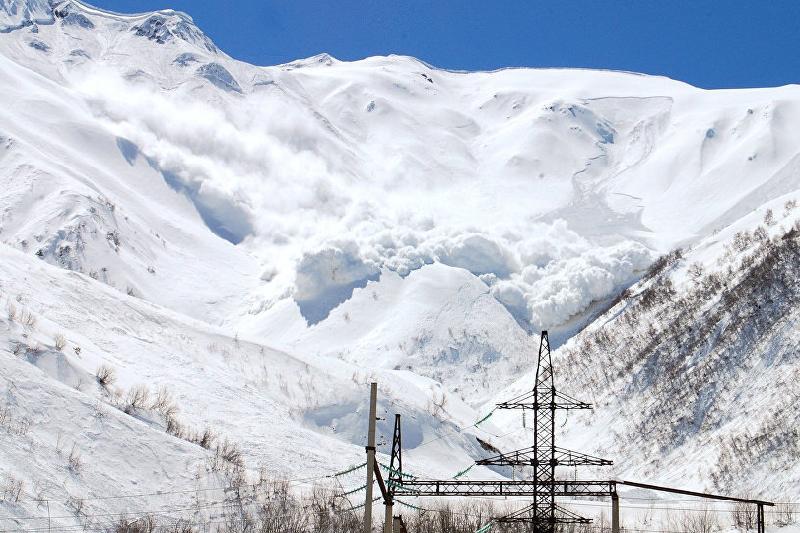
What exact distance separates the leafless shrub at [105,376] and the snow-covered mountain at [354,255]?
520 millimetres

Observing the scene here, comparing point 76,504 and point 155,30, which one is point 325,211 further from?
point 76,504

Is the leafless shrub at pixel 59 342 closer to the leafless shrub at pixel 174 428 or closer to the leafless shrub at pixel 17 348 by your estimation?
the leafless shrub at pixel 17 348

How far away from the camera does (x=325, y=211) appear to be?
140 metres

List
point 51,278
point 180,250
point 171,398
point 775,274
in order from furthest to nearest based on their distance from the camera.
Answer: point 180,250
point 775,274
point 51,278
point 171,398

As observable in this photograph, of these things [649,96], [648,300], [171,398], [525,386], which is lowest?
[171,398]

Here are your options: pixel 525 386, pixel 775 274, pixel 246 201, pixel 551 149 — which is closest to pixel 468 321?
pixel 525 386

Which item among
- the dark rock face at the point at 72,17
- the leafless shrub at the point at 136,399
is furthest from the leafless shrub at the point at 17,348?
the dark rock face at the point at 72,17

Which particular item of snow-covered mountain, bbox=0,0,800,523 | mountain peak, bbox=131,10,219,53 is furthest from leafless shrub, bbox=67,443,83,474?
Result: mountain peak, bbox=131,10,219,53

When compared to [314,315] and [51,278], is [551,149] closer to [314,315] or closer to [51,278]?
[314,315]

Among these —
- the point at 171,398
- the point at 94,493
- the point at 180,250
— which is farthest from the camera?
the point at 180,250

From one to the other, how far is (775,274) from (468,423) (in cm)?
2603

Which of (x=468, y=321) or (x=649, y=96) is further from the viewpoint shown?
(x=649, y=96)

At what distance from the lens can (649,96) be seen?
168 m

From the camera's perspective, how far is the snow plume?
109m
